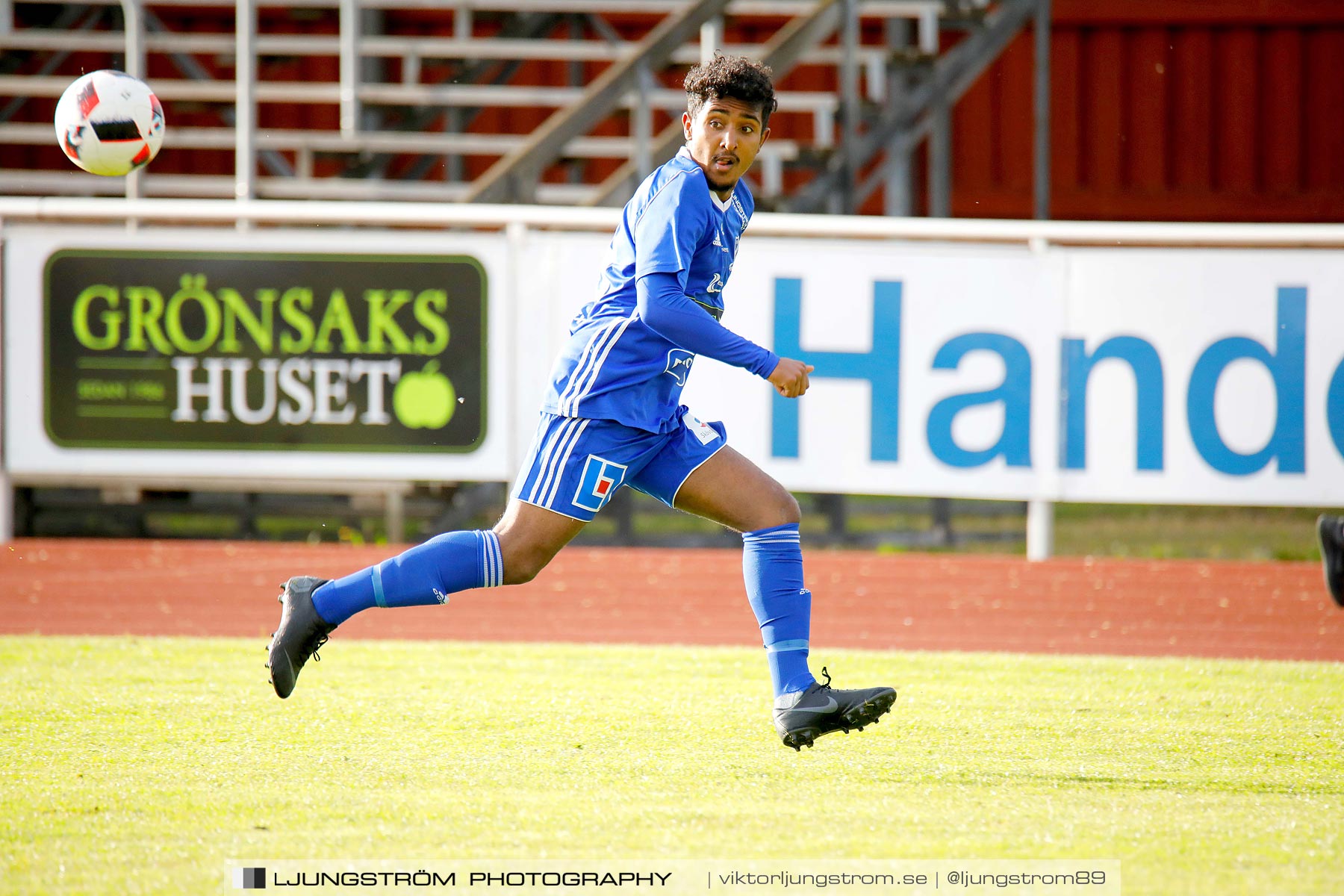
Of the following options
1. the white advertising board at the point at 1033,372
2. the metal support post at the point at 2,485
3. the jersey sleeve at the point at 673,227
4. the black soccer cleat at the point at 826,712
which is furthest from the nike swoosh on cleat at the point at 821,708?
the metal support post at the point at 2,485

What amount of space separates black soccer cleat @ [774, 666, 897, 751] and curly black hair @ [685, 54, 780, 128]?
1.50 meters

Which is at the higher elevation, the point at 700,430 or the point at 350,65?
the point at 350,65

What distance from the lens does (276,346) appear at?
9.25 meters

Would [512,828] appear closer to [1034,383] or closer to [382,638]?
[382,638]

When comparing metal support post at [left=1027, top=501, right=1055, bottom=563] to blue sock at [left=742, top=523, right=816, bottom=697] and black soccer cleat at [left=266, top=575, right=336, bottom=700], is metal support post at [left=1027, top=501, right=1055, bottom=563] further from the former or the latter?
black soccer cleat at [left=266, top=575, right=336, bottom=700]

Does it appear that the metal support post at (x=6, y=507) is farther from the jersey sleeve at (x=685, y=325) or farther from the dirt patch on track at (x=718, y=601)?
the jersey sleeve at (x=685, y=325)

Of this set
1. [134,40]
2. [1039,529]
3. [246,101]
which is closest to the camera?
[1039,529]

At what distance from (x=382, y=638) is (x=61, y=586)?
2276mm

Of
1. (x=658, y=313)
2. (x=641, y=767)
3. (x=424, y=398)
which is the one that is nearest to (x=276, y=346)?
(x=424, y=398)

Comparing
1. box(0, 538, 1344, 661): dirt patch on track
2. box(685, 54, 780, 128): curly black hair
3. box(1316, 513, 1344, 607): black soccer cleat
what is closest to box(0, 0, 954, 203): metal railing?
box(0, 538, 1344, 661): dirt patch on track

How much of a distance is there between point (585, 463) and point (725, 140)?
915mm

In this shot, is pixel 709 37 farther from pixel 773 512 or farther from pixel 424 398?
pixel 773 512

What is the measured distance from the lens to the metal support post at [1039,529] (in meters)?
9.12

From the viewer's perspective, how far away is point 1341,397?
8633 millimetres
